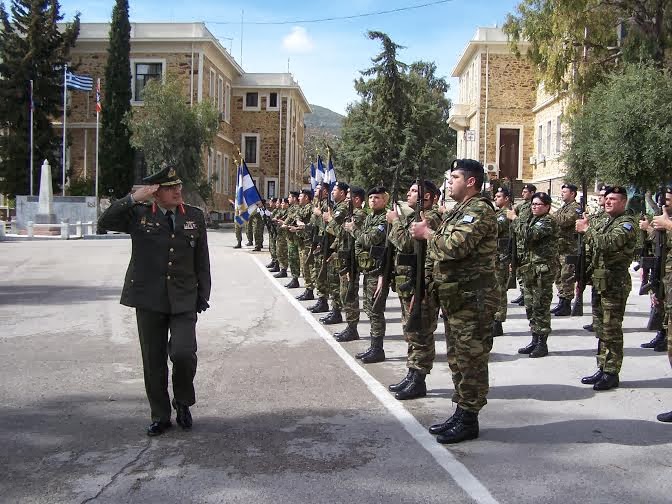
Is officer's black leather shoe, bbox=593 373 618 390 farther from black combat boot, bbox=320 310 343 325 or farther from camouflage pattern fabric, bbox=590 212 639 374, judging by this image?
black combat boot, bbox=320 310 343 325

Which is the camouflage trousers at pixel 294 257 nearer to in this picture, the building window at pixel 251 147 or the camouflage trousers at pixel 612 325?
the camouflage trousers at pixel 612 325

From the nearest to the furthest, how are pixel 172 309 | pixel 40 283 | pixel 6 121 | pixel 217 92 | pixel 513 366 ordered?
1. pixel 172 309
2. pixel 513 366
3. pixel 40 283
4. pixel 6 121
5. pixel 217 92

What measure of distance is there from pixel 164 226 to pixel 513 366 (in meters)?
4.34

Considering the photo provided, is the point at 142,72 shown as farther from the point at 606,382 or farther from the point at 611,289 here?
the point at 606,382

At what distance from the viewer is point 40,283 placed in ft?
49.9

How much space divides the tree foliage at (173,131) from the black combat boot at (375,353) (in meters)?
32.5

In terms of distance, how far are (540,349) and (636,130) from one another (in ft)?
43.0

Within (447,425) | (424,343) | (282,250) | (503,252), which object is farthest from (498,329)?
(282,250)

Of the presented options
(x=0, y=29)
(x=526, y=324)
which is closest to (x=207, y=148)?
(x=0, y=29)


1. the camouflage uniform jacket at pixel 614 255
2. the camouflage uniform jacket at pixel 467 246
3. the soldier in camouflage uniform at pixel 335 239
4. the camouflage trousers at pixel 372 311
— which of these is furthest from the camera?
the soldier in camouflage uniform at pixel 335 239

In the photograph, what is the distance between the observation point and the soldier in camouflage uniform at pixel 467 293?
5172mm

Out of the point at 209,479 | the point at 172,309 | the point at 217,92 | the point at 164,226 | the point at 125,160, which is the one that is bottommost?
the point at 209,479

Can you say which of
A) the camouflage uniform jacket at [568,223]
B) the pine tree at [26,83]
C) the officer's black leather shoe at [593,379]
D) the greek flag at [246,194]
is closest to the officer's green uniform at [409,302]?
the officer's black leather shoe at [593,379]

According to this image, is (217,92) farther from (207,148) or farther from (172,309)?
(172,309)
